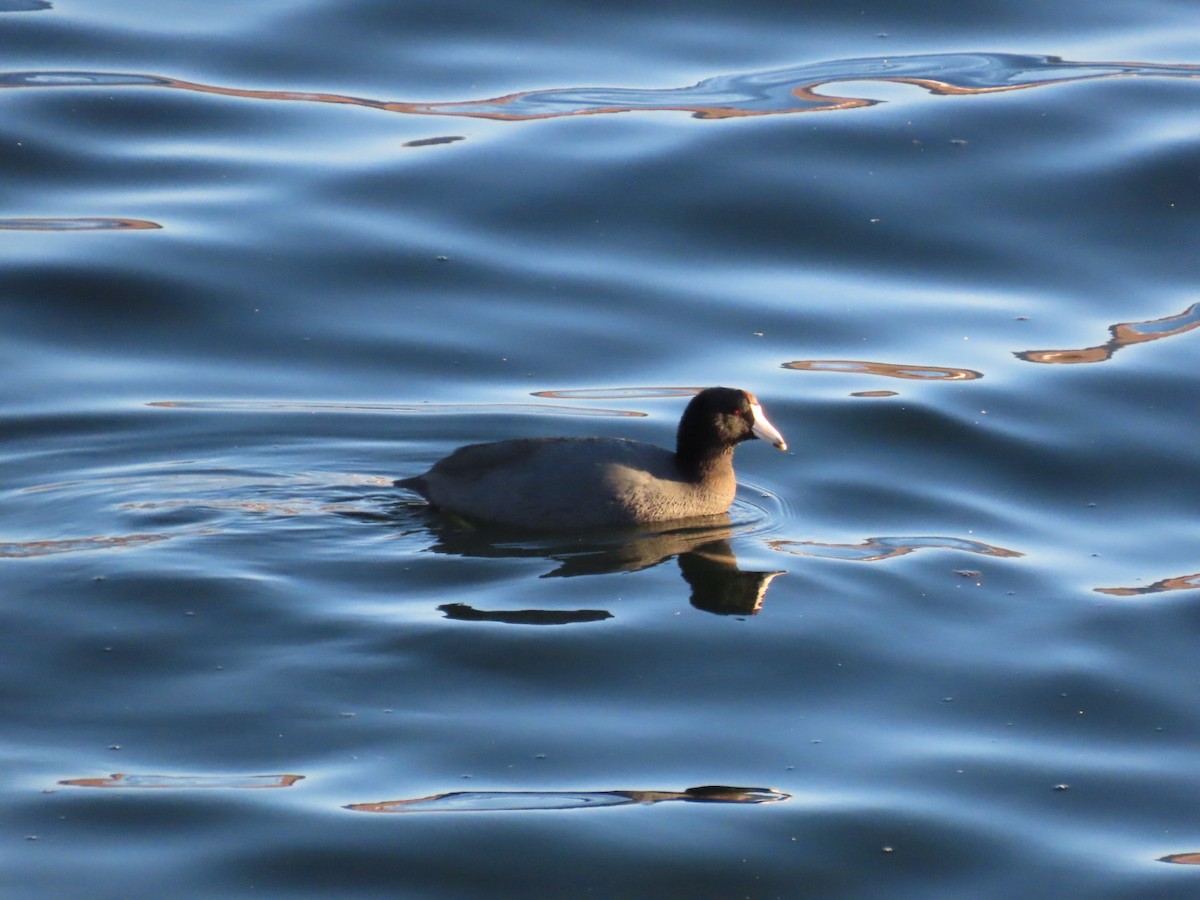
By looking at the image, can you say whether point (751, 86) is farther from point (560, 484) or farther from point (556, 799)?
point (556, 799)

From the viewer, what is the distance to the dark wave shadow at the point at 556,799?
723 cm

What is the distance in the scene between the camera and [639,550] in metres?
10.1

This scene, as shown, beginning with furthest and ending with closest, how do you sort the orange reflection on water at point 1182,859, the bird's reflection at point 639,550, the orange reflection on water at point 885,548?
the orange reflection on water at point 885,548 → the bird's reflection at point 639,550 → the orange reflection on water at point 1182,859

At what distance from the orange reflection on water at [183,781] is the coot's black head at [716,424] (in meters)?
3.75

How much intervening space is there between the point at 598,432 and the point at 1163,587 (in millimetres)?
3486

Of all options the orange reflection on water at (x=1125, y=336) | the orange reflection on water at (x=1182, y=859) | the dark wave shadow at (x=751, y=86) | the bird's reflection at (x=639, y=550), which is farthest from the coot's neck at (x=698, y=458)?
the dark wave shadow at (x=751, y=86)

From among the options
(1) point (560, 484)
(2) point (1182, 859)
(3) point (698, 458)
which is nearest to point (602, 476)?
(1) point (560, 484)

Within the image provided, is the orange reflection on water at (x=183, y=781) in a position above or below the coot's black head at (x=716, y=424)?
below

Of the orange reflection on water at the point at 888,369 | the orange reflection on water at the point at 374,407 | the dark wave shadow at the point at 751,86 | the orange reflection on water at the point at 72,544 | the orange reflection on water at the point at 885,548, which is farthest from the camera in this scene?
the dark wave shadow at the point at 751,86

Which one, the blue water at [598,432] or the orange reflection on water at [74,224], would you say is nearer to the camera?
the blue water at [598,432]

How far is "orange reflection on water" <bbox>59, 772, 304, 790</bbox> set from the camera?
23.9 ft

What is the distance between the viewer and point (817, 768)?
7738 millimetres

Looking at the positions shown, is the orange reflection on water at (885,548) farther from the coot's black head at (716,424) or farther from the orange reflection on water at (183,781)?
the orange reflection on water at (183,781)

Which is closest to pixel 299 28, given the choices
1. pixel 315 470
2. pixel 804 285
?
pixel 804 285
